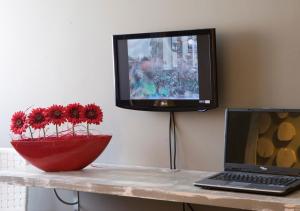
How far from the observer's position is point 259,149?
6.66ft

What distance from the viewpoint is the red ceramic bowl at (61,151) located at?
7.48 feet

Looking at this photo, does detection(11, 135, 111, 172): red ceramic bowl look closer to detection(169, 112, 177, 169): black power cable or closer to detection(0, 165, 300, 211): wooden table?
detection(0, 165, 300, 211): wooden table

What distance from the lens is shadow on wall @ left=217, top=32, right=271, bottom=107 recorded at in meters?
2.17

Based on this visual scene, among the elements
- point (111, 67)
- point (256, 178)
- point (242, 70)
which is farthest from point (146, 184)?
point (111, 67)

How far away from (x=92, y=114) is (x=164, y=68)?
0.37m

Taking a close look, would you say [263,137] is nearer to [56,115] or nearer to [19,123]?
[56,115]

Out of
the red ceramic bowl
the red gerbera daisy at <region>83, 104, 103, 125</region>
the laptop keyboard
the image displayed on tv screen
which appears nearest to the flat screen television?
the image displayed on tv screen

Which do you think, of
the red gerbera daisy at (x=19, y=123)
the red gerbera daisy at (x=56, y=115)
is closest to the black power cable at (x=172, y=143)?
the red gerbera daisy at (x=56, y=115)

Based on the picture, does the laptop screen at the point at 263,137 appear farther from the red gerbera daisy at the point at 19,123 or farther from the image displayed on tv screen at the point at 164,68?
the red gerbera daisy at the point at 19,123

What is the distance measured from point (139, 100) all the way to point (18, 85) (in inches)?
31.5

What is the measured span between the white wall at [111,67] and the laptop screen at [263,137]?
0.16m

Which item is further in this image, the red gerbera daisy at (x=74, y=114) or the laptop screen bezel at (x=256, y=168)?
the red gerbera daisy at (x=74, y=114)

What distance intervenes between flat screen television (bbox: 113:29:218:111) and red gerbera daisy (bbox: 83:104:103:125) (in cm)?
13

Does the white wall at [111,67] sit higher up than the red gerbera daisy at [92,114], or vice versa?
the white wall at [111,67]
